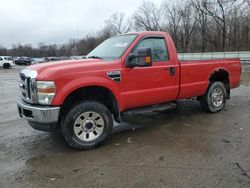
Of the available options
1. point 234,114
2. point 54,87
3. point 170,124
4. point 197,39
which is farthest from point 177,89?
point 197,39

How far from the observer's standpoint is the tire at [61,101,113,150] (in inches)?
175

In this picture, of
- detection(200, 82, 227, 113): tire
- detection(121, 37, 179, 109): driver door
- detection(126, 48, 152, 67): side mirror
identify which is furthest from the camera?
detection(200, 82, 227, 113): tire

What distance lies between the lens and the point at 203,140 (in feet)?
16.1

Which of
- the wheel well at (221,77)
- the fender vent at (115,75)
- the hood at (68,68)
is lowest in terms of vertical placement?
the wheel well at (221,77)

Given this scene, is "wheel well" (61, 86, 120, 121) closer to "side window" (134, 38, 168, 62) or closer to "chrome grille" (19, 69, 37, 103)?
"chrome grille" (19, 69, 37, 103)

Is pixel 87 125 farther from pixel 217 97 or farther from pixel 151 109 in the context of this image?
pixel 217 97

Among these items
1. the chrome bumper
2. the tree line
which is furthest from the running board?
the tree line

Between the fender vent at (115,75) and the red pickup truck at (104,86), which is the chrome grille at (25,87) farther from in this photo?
the fender vent at (115,75)

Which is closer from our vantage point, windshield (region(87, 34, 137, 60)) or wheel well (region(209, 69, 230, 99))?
windshield (region(87, 34, 137, 60))

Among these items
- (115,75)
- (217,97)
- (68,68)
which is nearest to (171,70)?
(115,75)

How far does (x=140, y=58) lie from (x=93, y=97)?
111 centimetres

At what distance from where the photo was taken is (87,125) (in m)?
4.64

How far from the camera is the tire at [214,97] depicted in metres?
6.73

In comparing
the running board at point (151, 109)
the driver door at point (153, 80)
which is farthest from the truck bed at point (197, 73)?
the running board at point (151, 109)
